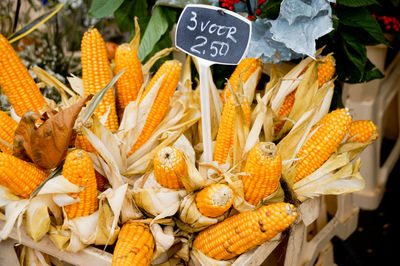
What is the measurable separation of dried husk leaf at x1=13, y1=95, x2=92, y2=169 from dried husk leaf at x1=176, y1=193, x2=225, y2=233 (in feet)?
0.85

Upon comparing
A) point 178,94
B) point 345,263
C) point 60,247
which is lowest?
point 345,263

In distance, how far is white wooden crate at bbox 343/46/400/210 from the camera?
1705 millimetres

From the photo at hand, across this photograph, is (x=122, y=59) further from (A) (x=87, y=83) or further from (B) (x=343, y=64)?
(B) (x=343, y=64)

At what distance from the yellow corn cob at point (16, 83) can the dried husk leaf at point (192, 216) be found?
40cm

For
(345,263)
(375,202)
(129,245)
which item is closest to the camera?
(129,245)

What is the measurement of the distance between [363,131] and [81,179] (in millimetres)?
642

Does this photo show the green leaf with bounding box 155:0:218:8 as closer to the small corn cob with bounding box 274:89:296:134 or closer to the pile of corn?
the pile of corn

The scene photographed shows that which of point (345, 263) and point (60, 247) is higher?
point (60, 247)

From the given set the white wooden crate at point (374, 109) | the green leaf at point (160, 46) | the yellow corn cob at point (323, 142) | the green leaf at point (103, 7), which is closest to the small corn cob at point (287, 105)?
the yellow corn cob at point (323, 142)

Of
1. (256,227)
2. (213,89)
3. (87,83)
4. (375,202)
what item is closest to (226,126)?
(213,89)

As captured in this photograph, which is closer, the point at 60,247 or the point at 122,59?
the point at 60,247

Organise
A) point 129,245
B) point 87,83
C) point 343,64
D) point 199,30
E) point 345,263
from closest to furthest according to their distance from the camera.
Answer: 1. point 129,245
2. point 199,30
3. point 87,83
4. point 343,64
5. point 345,263

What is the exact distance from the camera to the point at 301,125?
Answer: 2.88ft

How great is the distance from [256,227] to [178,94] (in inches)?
16.9
